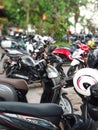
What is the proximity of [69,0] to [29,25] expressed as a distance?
4.39 m

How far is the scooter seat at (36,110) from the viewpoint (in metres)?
3.22

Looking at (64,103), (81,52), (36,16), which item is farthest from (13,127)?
(36,16)

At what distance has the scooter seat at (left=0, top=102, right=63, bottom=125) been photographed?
127 inches

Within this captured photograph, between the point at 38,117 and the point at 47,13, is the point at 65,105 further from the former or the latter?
the point at 47,13

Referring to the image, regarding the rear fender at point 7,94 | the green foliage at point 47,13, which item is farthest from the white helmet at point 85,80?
the green foliage at point 47,13

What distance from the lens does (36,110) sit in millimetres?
3281

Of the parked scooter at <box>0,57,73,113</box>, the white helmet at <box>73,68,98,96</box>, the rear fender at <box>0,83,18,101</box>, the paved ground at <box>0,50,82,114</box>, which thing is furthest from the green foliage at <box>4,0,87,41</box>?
the white helmet at <box>73,68,98,96</box>

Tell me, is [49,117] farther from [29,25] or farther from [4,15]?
[4,15]

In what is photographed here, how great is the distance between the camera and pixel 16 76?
7.82 meters

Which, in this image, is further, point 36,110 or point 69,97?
point 69,97

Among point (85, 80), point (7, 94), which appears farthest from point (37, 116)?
point (7, 94)

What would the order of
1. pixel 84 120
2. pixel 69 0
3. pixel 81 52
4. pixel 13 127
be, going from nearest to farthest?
pixel 13 127 < pixel 84 120 < pixel 81 52 < pixel 69 0

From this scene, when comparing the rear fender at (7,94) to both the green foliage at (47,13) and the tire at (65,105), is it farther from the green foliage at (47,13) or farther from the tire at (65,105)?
the green foliage at (47,13)

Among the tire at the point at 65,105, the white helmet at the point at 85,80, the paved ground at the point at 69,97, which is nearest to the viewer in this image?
the white helmet at the point at 85,80
